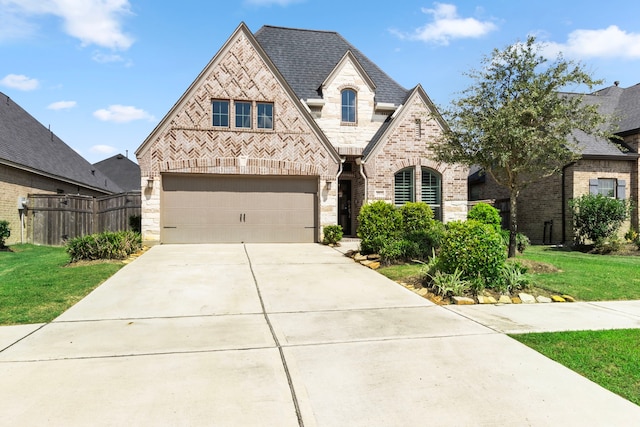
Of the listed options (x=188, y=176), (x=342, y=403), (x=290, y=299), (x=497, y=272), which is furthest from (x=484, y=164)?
(x=188, y=176)

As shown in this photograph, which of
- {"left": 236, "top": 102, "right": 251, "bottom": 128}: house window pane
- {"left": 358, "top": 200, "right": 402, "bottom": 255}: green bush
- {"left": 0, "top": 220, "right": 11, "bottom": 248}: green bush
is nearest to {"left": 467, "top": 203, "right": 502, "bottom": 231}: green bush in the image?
{"left": 358, "top": 200, "right": 402, "bottom": 255}: green bush

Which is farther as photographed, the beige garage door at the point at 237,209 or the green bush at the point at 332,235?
the green bush at the point at 332,235

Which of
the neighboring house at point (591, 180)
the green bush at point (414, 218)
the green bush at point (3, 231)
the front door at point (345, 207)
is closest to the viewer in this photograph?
the green bush at point (414, 218)

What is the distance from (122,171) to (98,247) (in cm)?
2872

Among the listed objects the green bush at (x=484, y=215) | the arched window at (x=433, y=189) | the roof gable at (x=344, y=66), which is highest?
the roof gable at (x=344, y=66)

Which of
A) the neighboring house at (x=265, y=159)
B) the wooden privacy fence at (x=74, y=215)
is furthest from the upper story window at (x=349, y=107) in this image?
the wooden privacy fence at (x=74, y=215)

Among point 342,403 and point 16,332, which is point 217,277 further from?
point 342,403

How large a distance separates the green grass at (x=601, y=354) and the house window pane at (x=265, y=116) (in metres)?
11.7

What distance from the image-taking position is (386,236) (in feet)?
35.9

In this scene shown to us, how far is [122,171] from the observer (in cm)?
3603

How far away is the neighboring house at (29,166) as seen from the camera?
15.3 m

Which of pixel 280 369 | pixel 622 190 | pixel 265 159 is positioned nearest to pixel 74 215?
pixel 265 159

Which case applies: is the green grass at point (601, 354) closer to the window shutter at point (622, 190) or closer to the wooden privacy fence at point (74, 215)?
the wooden privacy fence at point (74, 215)

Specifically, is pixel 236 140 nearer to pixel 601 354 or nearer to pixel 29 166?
pixel 29 166
